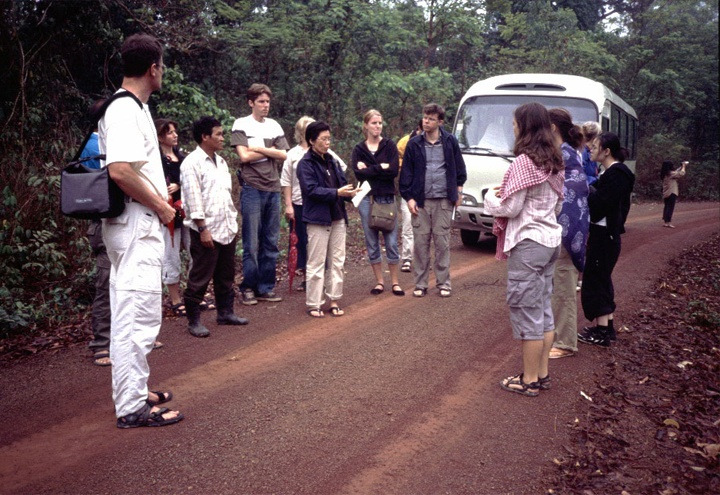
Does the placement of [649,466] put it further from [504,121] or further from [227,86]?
[227,86]

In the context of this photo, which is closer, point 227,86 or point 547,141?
point 547,141

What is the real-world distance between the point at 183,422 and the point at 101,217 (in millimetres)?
1432

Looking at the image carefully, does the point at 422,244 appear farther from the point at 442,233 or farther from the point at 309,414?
the point at 309,414

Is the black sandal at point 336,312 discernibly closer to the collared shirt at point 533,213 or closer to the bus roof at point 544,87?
the collared shirt at point 533,213

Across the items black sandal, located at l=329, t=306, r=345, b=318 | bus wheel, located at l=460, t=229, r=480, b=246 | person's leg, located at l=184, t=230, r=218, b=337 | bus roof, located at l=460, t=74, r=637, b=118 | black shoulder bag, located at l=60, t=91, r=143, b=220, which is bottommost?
black sandal, located at l=329, t=306, r=345, b=318

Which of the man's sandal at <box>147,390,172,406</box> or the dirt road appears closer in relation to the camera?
the dirt road

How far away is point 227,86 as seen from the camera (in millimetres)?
15211

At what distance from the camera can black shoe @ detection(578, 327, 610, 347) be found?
5836 millimetres

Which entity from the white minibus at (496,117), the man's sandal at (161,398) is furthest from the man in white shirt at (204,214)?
the white minibus at (496,117)

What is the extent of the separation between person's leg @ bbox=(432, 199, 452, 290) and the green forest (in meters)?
4.17

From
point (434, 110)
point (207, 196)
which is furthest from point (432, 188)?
point (207, 196)

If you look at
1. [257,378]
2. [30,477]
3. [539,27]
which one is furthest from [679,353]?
[539,27]

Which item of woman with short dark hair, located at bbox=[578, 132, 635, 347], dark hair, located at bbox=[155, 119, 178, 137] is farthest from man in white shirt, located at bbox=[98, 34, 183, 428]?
woman with short dark hair, located at bbox=[578, 132, 635, 347]

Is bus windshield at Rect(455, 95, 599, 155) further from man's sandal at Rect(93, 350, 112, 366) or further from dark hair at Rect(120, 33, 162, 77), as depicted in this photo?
dark hair at Rect(120, 33, 162, 77)
